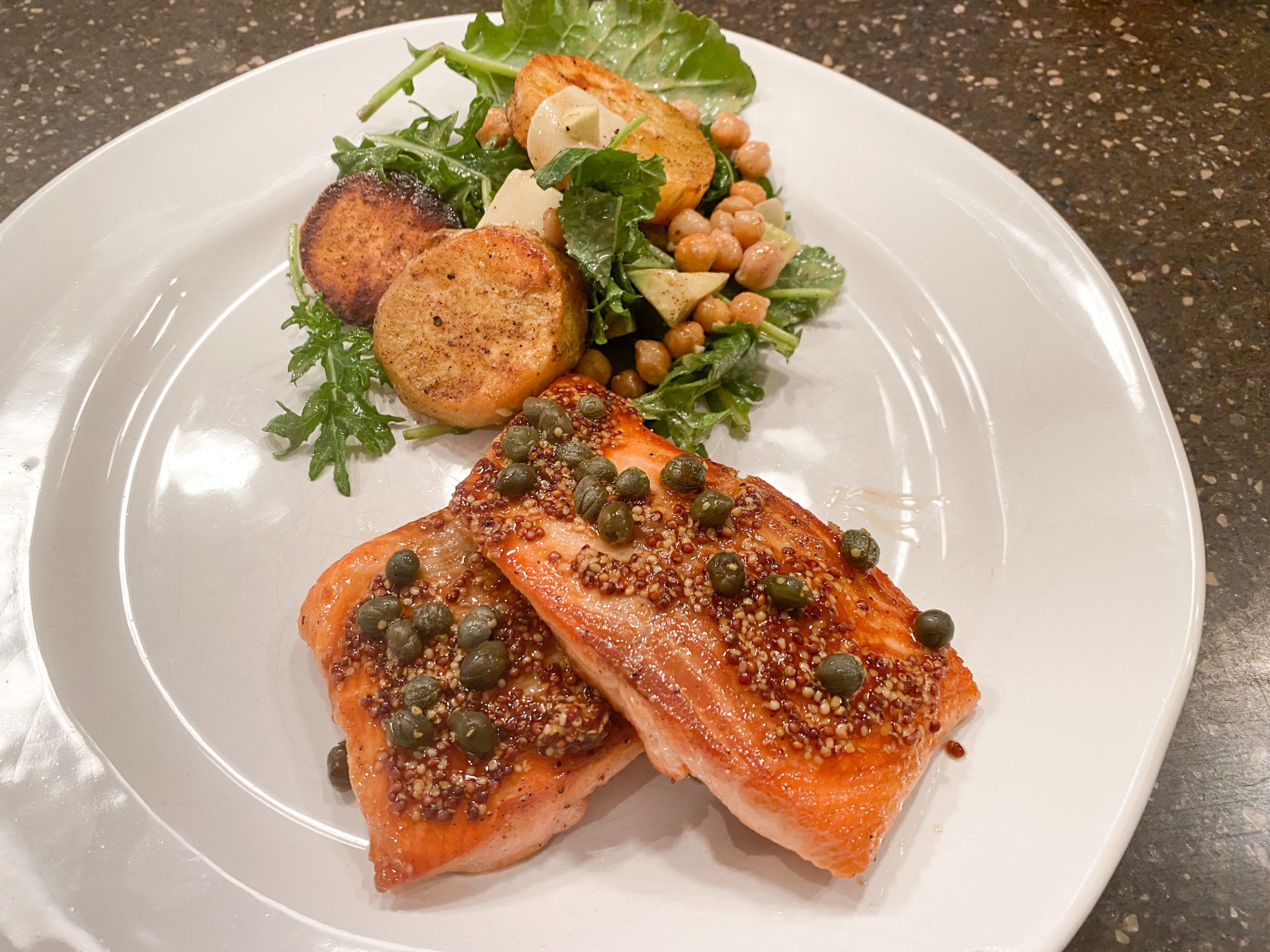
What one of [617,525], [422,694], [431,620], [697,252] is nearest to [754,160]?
[697,252]

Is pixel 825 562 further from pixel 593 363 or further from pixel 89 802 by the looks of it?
pixel 89 802

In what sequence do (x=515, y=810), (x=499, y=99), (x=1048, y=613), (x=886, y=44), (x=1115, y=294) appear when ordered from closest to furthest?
(x=515, y=810), (x=1048, y=613), (x=1115, y=294), (x=499, y=99), (x=886, y=44)

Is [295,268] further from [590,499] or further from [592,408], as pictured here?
[590,499]

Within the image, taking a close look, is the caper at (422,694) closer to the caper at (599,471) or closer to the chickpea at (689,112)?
the caper at (599,471)

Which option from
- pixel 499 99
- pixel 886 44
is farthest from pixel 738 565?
pixel 886 44

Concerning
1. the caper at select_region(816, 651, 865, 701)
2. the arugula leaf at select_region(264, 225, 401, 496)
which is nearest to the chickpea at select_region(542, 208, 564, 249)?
the arugula leaf at select_region(264, 225, 401, 496)

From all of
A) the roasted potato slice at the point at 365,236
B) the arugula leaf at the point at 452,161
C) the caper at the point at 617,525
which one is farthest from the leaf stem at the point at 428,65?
the caper at the point at 617,525

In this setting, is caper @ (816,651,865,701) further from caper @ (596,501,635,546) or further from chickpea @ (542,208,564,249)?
chickpea @ (542,208,564,249)
